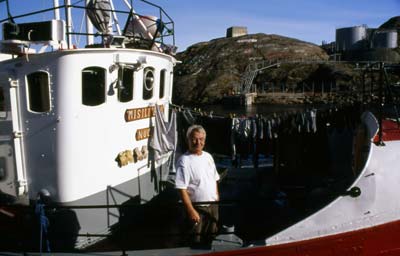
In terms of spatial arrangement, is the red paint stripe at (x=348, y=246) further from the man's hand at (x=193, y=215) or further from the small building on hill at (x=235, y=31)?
the small building on hill at (x=235, y=31)

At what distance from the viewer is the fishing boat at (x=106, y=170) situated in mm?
5289

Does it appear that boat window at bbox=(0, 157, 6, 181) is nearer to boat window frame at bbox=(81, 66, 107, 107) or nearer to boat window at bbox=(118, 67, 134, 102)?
boat window frame at bbox=(81, 66, 107, 107)

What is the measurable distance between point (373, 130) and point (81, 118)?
4.58 m

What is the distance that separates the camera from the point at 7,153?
20.2ft

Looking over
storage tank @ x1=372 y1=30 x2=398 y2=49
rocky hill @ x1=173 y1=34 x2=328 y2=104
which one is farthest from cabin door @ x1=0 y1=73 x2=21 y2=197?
rocky hill @ x1=173 y1=34 x2=328 y2=104

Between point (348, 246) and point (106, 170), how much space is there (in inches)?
158

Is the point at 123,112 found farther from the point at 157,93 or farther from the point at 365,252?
the point at 365,252

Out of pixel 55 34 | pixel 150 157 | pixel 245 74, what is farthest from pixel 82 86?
pixel 245 74

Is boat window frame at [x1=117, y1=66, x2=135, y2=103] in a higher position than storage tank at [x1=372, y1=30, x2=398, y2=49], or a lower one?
lower

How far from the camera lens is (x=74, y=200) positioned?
239 inches

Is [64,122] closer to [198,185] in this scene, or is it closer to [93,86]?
[93,86]

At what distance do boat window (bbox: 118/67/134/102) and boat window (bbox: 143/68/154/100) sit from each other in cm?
46

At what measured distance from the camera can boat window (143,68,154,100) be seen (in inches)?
298

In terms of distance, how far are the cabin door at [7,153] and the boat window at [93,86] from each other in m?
1.19
